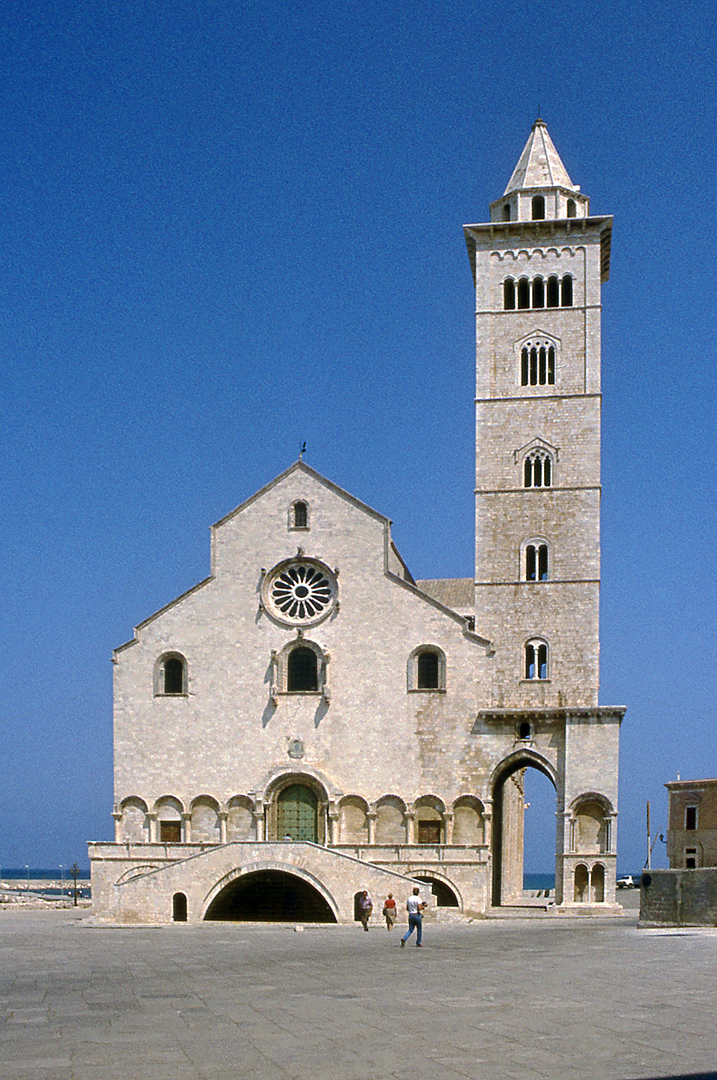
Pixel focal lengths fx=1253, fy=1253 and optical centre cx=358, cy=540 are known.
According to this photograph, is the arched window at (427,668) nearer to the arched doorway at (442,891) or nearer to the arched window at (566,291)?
the arched doorway at (442,891)

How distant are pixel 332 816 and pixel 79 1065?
3017 centimetres

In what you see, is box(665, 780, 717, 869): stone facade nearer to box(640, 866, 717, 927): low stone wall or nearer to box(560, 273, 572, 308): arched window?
box(560, 273, 572, 308): arched window

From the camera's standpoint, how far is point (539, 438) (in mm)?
45219

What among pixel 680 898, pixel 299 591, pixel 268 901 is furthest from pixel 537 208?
pixel 680 898

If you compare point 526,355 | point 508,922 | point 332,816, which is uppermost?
point 526,355

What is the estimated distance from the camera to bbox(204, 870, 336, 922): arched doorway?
4031cm

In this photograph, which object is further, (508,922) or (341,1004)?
(508,922)

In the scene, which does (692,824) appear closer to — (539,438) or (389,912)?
(539,438)

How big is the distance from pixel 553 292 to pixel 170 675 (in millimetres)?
19912

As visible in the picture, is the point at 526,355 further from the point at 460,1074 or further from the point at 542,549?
the point at 460,1074

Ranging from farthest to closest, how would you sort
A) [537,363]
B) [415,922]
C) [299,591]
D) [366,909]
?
[537,363], [299,591], [366,909], [415,922]

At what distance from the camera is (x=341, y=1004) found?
16.6m

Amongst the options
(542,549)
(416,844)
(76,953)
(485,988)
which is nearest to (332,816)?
(416,844)

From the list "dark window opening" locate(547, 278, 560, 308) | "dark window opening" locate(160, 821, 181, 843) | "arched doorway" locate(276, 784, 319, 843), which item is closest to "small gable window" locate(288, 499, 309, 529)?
"arched doorway" locate(276, 784, 319, 843)
